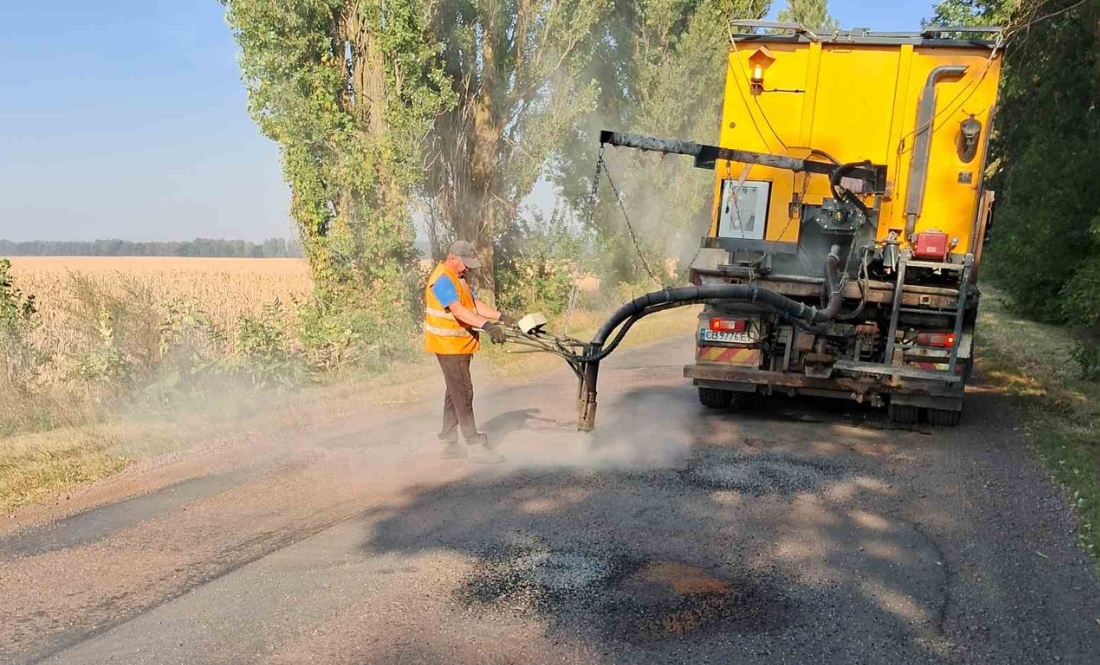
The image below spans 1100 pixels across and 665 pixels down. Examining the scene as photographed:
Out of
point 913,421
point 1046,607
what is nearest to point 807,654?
point 1046,607

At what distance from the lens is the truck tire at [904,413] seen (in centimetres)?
779

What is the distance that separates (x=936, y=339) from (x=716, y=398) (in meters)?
2.06

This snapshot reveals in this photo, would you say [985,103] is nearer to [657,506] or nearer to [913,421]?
[913,421]

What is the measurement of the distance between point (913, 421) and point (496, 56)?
9670 millimetres

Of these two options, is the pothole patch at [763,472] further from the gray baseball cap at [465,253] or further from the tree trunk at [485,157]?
the tree trunk at [485,157]

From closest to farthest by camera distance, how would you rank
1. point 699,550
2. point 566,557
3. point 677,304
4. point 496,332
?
point 566,557
point 699,550
point 496,332
point 677,304

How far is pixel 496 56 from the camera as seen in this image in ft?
47.7

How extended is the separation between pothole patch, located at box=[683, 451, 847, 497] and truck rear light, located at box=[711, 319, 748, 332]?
148cm

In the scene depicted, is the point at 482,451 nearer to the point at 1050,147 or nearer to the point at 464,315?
the point at 464,315

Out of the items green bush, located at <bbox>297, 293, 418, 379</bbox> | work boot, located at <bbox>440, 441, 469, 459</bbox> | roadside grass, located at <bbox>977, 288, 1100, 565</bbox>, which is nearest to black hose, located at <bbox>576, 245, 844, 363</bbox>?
work boot, located at <bbox>440, 441, 469, 459</bbox>

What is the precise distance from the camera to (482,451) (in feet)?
21.7

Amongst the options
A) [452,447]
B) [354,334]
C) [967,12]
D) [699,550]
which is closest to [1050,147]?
[967,12]

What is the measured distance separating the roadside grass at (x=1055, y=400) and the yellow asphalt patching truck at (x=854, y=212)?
0.97 metres

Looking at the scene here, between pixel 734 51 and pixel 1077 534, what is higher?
pixel 734 51
